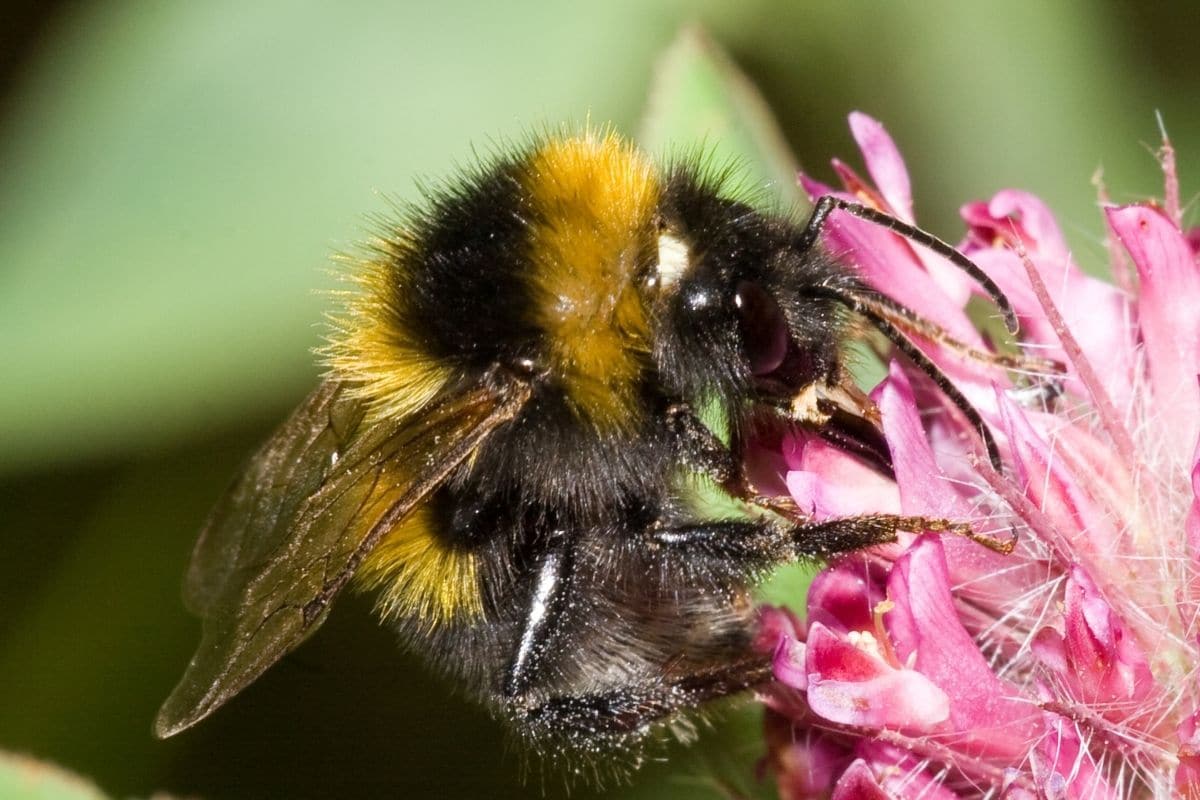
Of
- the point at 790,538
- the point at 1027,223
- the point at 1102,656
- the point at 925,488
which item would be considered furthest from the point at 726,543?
the point at 1027,223

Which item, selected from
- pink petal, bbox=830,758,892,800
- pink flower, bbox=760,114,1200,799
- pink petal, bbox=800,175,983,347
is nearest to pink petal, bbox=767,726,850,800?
pink flower, bbox=760,114,1200,799

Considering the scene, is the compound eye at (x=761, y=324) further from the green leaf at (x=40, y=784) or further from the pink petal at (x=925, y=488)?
the green leaf at (x=40, y=784)

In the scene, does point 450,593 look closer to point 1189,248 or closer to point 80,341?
point 1189,248

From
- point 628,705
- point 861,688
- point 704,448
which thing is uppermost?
point 704,448

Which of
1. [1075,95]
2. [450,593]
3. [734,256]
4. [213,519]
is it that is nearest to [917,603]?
[734,256]

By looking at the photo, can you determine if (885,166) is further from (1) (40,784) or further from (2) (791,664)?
(1) (40,784)

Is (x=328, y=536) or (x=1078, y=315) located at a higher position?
(x=328, y=536)

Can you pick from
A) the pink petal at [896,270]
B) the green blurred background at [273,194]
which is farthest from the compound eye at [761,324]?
the green blurred background at [273,194]
